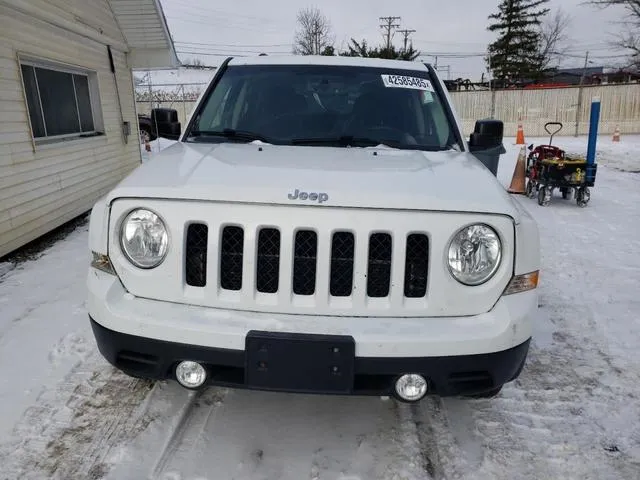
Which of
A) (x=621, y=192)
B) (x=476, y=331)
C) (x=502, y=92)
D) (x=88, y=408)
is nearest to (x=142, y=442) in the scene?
(x=88, y=408)

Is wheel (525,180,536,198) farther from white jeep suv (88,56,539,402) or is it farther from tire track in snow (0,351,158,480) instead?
tire track in snow (0,351,158,480)

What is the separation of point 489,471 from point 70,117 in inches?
329

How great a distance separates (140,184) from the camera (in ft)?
7.50

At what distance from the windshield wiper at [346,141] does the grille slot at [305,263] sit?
3.82 ft

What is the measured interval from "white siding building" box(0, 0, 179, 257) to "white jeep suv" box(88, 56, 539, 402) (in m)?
4.46

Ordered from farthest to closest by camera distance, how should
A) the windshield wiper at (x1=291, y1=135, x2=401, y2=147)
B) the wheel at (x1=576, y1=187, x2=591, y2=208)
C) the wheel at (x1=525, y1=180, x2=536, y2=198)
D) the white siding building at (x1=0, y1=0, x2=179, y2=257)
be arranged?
the wheel at (x1=525, y1=180, x2=536, y2=198) < the wheel at (x1=576, y1=187, x2=591, y2=208) < the white siding building at (x1=0, y1=0, x2=179, y2=257) < the windshield wiper at (x1=291, y1=135, x2=401, y2=147)

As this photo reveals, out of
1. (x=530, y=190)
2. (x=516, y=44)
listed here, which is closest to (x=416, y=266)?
(x=530, y=190)

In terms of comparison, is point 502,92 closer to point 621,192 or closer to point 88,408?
point 621,192

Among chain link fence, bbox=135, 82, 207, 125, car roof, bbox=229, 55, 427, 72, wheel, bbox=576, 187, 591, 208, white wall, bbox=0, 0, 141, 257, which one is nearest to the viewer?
car roof, bbox=229, 55, 427, 72

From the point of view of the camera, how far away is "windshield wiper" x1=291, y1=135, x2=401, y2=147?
319 cm

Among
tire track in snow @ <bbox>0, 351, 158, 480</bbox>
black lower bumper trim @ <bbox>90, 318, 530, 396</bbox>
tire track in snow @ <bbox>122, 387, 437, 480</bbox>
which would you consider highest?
black lower bumper trim @ <bbox>90, 318, 530, 396</bbox>

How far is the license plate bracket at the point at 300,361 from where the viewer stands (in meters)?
2.03

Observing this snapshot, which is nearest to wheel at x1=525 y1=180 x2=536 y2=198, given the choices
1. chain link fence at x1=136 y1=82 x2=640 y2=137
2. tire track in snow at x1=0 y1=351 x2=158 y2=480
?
tire track in snow at x1=0 y1=351 x2=158 y2=480

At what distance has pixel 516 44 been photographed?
49156 mm
